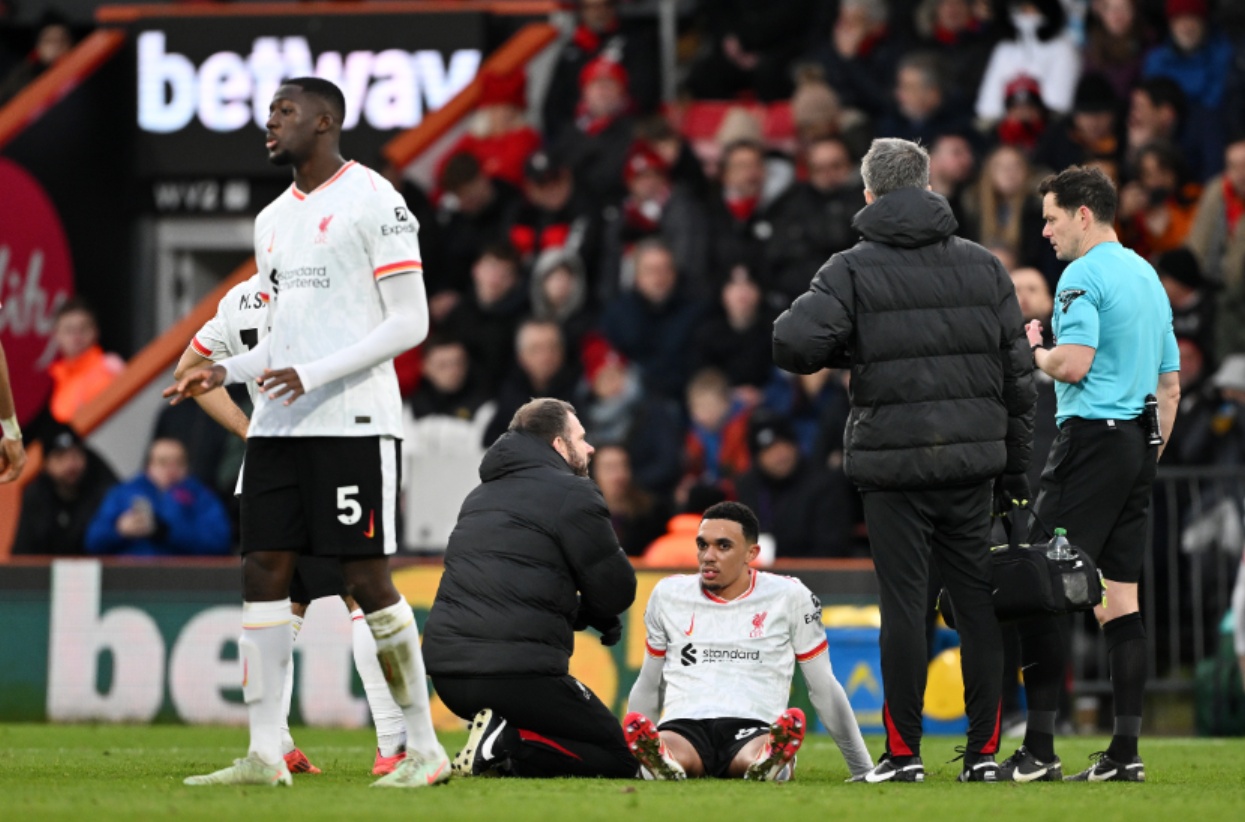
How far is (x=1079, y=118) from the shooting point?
15.2 meters

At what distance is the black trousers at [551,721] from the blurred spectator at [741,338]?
262 inches

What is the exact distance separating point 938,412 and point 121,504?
305 inches

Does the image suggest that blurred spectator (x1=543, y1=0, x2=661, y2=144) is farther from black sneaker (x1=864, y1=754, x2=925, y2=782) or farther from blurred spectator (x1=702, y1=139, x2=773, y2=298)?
black sneaker (x1=864, y1=754, x2=925, y2=782)

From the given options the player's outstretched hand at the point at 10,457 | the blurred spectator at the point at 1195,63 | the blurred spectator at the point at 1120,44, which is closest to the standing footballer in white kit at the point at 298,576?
the player's outstretched hand at the point at 10,457

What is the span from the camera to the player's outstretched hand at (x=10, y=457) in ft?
26.8

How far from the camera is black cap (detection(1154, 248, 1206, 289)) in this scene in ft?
45.5

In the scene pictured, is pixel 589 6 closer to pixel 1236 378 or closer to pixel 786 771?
pixel 1236 378

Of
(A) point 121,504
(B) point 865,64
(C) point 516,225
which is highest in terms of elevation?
(B) point 865,64

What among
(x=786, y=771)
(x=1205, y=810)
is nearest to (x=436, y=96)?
(x=786, y=771)

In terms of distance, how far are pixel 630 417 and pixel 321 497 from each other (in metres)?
Result: 7.82

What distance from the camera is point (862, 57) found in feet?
53.6

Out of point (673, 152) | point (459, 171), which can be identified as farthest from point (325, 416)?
point (459, 171)

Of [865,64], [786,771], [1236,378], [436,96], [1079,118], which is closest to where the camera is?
[786,771]

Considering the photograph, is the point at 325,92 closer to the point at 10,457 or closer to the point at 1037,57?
the point at 10,457
